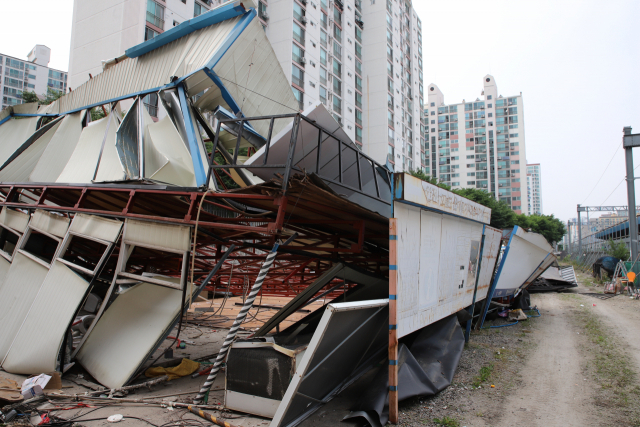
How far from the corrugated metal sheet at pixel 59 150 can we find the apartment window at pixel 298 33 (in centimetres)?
3075

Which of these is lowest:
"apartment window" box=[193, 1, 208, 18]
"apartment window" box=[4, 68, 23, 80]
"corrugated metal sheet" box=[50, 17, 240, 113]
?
"corrugated metal sheet" box=[50, 17, 240, 113]

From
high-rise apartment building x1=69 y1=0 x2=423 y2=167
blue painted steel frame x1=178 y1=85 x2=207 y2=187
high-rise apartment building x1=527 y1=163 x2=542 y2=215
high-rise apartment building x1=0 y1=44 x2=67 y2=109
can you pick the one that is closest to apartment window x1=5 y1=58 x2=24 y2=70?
high-rise apartment building x1=0 y1=44 x2=67 y2=109

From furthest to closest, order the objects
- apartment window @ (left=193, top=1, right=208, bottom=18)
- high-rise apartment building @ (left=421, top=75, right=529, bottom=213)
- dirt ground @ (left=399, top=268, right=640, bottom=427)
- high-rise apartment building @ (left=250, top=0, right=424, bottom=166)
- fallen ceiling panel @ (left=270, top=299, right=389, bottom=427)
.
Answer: high-rise apartment building @ (left=421, top=75, right=529, bottom=213), high-rise apartment building @ (left=250, top=0, right=424, bottom=166), apartment window @ (left=193, top=1, right=208, bottom=18), dirt ground @ (left=399, top=268, right=640, bottom=427), fallen ceiling panel @ (left=270, top=299, right=389, bottom=427)

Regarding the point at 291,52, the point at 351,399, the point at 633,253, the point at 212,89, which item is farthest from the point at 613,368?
the point at 291,52

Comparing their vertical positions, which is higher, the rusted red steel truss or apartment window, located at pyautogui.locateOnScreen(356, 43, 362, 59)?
apartment window, located at pyautogui.locateOnScreen(356, 43, 362, 59)

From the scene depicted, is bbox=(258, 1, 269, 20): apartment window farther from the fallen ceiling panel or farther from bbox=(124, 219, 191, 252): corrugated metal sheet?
the fallen ceiling panel

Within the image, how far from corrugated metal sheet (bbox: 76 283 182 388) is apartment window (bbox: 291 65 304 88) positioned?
3293 centimetres

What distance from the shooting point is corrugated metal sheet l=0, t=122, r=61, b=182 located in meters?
10.9

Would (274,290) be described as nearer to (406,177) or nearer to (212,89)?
(212,89)

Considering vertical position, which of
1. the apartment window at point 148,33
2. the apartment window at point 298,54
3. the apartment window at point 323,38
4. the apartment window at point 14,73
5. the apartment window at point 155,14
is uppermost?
the apartment window at point 14,73

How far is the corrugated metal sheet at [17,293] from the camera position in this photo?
307 inches

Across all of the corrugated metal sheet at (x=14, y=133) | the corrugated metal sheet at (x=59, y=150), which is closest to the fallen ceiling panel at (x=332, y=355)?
the corrugated metal sheet at (x=59, y=150)

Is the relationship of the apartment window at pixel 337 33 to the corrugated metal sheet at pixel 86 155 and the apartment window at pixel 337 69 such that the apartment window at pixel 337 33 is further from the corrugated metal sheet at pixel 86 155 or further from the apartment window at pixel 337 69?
the corrugated metal sheet at pixel 86 155

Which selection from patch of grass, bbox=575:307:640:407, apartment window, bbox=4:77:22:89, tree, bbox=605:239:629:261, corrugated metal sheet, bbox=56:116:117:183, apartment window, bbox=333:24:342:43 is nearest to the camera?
patch of grass, bbox=575:307:640:407
